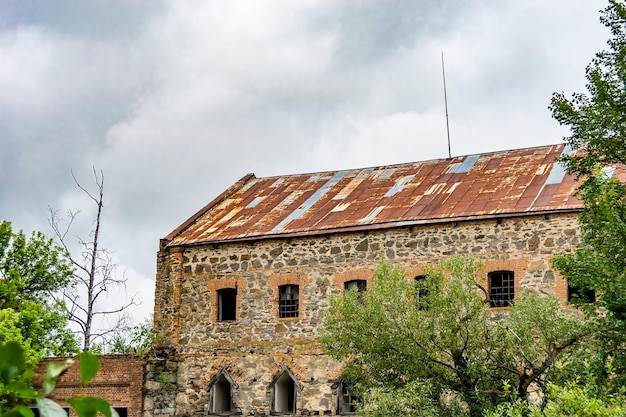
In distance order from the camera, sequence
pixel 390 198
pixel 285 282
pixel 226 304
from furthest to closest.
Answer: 1. pixel 390 198
2. pixel 226 304
3. pixel 285 282

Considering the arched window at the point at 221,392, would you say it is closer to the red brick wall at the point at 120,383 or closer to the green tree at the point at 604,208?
the red brick wall at the point at 120,383

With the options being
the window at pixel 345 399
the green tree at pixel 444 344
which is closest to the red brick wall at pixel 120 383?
the window at pixel 345 399

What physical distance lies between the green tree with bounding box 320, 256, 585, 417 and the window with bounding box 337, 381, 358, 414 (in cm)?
553

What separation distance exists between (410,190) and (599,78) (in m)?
10.1

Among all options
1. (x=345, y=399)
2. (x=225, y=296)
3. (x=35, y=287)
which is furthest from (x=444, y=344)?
(x=35, y=287)

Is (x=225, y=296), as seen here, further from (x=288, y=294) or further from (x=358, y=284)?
(x=358, y=284)

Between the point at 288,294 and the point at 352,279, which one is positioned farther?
the point at 288,294

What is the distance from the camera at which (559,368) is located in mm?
14312

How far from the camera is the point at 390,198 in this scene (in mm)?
24531

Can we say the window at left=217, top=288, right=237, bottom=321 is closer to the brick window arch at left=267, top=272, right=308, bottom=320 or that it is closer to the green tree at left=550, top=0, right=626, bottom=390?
the brick window arch at left=267, top=272, right=308, bottom=320

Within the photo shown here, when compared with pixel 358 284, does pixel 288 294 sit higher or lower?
lower

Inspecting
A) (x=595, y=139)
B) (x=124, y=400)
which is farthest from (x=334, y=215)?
(x=595, y=139)

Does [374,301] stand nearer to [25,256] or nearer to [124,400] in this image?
[124,400]

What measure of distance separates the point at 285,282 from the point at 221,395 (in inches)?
141
